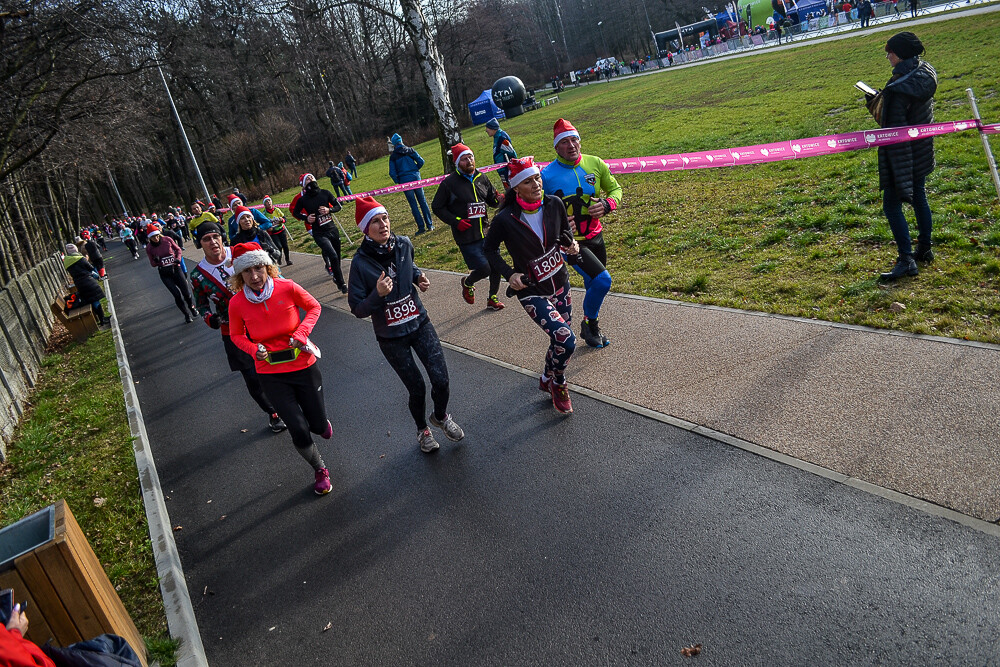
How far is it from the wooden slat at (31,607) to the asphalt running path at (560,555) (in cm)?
99

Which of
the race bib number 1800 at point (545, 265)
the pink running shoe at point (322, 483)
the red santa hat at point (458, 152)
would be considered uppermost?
the red santa hat at point (458, 152)

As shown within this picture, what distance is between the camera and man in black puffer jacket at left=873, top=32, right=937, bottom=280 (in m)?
6.35

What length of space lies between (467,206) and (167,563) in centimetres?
593

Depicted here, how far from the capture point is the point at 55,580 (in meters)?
3.64

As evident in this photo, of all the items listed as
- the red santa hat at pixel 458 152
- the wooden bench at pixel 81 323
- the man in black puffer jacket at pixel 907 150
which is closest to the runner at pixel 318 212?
the red santa hat at pixel 458 152

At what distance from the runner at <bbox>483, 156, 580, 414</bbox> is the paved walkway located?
2.54 feet

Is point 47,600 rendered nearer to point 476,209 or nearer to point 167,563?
point 167,563

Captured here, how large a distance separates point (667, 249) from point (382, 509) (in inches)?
256

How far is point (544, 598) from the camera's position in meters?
3.94

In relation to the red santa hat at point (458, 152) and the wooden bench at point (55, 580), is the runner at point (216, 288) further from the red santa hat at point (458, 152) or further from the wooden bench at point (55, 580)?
the red santa hat at point (458, 152)

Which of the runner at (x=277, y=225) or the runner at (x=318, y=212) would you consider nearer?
the runner at (x=318, y=212)

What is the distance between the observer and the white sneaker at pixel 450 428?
612cm

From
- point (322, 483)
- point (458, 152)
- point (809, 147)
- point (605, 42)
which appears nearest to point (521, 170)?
point (322, 483)

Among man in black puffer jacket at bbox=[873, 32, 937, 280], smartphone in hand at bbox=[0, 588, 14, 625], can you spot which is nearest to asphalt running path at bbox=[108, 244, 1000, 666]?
smartphone in hand at bbox=[0, 588, 14, 625]
